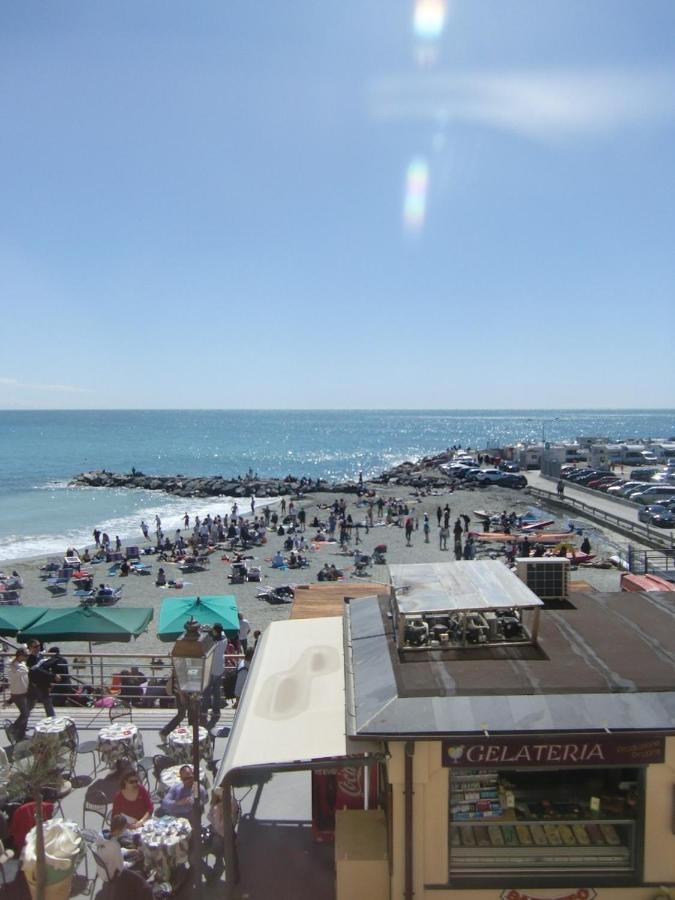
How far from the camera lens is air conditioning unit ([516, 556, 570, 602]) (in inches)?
330

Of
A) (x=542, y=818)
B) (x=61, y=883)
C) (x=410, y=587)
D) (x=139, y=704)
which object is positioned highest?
(x=410, y=587)

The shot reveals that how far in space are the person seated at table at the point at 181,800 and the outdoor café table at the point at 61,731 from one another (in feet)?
5.48

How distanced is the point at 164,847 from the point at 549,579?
17.3 feet

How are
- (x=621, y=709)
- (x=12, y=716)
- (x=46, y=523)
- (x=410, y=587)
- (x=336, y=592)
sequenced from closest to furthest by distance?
(x=621, y=709) < (x=410, y=587) < (x=12, y=716) < (x=336, y=592) < (x=46, y=523)

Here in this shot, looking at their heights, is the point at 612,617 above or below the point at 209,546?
above

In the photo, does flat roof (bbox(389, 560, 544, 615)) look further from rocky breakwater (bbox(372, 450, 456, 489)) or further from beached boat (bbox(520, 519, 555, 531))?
rocky breakwater (bbox(372, 450, 456, 489))

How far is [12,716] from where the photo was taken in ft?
33.7

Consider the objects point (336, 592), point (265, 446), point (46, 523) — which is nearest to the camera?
point (336, 592)

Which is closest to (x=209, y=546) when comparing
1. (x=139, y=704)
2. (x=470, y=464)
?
(x=139, y=704)

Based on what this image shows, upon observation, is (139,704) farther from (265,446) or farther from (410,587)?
(265,446)

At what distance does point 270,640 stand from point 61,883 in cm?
330

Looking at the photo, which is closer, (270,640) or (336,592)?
(270,640)

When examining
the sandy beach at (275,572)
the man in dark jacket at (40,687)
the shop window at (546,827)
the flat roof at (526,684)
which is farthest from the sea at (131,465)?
the shop window at (546,827)

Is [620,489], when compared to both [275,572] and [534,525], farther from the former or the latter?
[275,572]
